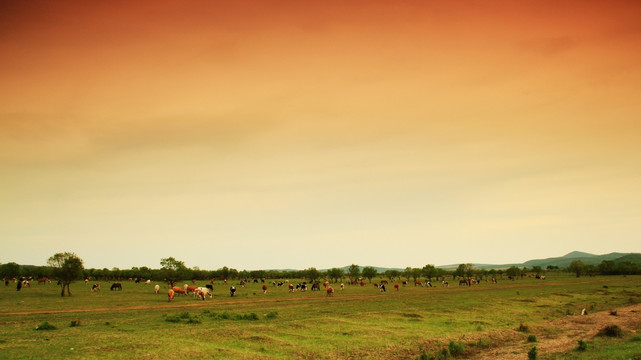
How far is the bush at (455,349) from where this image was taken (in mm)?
24359

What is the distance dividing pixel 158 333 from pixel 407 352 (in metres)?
16.5

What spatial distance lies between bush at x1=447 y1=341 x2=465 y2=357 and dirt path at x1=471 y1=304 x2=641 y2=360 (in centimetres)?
88

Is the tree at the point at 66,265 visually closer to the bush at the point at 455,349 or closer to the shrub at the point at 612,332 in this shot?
the bush at the point at 455,349

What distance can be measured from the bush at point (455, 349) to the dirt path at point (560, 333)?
884 millimetres

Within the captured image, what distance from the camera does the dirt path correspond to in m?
24.8

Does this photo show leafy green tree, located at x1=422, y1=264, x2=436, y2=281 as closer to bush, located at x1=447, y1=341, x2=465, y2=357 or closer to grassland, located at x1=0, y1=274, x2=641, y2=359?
grassland, located at x1=0, y1=274, x2=641, y2=359

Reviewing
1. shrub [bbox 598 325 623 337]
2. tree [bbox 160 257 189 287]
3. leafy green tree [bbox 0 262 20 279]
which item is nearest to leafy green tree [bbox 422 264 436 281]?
tree [bbox 160 257 189 287]

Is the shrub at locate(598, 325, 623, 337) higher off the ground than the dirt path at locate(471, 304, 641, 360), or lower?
higher

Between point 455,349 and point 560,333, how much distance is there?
1273cm

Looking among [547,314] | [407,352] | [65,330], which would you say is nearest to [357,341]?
[407,352]

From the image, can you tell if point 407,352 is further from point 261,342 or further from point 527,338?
point 527,338

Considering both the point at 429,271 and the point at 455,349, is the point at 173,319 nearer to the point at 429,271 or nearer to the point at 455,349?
the point at 455,349

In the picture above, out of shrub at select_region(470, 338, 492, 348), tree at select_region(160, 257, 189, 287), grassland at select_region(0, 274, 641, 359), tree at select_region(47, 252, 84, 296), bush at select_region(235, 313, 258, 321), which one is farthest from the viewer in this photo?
tree at select_region(160, 257, 189, 287)

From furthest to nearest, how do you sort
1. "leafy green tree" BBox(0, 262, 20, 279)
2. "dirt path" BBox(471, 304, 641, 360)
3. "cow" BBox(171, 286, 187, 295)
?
"leafy green tree" BBox(0, 262, 20, 279) → "cow" BBox(171, 286, 187, 295) → "dirt path" BBox(471, 304, 641, 360)
